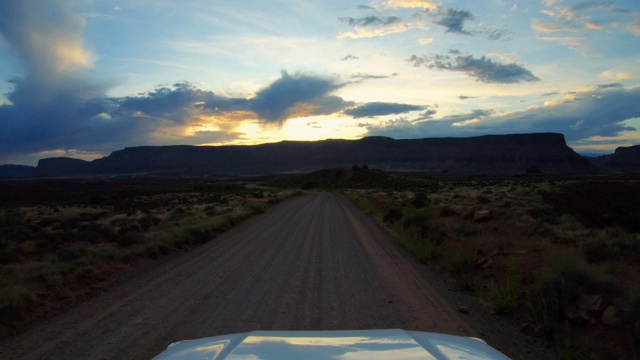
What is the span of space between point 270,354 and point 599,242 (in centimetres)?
966

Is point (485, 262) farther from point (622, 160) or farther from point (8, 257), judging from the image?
point (622, 160)

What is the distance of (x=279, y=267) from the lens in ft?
36.5

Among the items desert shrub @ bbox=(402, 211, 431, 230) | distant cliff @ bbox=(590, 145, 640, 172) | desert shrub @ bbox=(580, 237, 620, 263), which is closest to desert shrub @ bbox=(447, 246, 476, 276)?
desert shrub @ bbox=(580, 237, 620, 263)

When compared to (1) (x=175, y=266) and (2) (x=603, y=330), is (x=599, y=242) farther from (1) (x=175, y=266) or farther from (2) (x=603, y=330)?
(1) (x=175, y=266)

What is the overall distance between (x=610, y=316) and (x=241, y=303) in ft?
18.4

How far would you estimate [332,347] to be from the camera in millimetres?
2818

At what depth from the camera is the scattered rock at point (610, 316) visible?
238 inches

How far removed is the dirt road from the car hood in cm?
298

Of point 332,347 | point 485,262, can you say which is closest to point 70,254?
point 485,262

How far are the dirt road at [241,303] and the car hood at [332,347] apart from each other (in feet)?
9.79

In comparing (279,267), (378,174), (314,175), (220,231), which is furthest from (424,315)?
(314,175)

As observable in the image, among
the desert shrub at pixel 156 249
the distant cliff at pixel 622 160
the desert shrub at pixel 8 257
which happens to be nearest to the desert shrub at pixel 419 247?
the desert shrub at pixel 156 249

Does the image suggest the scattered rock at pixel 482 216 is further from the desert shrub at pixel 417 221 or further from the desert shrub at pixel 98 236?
the desert shrub at pixel 98 236

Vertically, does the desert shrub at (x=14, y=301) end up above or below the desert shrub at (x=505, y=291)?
above
